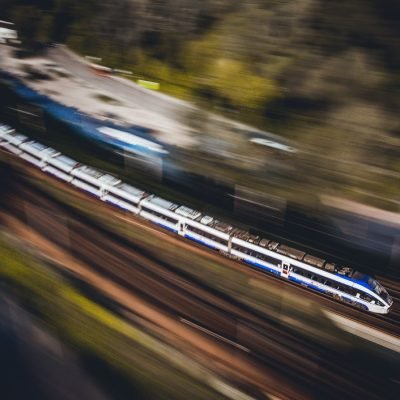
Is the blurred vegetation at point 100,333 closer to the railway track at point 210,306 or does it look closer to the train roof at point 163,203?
the railway track at point 210,306

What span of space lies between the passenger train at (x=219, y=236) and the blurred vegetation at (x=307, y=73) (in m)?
1.02

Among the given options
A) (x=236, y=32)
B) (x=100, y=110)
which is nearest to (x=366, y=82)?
(x=236, y=32)

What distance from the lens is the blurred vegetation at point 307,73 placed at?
2016mm

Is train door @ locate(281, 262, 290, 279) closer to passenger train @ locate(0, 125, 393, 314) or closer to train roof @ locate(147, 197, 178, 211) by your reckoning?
passenger train @ locate(0, 125, 393, 314)

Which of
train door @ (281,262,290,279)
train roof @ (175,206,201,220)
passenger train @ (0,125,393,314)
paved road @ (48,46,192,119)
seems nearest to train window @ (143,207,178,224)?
passenger train @ (0,125,393,314)

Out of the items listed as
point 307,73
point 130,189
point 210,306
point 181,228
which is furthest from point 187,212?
point 307,73

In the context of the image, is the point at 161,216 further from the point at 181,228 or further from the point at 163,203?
the point at 181,228

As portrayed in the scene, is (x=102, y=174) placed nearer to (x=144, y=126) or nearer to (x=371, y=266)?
(x=144, y=126)

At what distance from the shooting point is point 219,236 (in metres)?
3.60

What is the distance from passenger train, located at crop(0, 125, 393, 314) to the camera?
307 centimetres

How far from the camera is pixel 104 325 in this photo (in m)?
4.31

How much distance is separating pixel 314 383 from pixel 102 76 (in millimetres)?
3740

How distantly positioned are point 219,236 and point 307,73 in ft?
6.17

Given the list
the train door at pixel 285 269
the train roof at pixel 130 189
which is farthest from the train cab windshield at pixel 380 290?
the train roof at pixel 130 189
